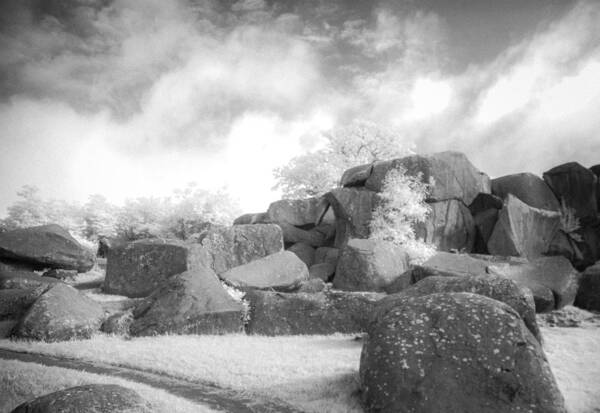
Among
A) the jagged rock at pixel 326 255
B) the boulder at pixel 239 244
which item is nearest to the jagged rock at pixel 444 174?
the jagged rock at pixel 326 255

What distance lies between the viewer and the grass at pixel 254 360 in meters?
6.93

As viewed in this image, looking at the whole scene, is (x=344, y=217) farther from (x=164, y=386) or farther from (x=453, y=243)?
(x=164, y=386)

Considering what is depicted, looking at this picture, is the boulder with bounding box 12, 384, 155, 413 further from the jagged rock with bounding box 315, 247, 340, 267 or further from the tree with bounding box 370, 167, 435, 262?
Answer: the jagged rock with bounding box 315, 247, 340, 267

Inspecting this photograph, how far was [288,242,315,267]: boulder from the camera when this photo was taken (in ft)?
95.1

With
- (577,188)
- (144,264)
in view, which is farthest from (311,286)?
(577,188)

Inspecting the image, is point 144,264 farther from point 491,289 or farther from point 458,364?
point 458,364

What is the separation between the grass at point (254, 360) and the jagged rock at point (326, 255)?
47.4 ft

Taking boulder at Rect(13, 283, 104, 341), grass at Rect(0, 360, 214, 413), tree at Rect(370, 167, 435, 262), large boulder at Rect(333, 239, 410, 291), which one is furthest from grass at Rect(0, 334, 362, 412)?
tree at Rect(370, 167, 435, 262)

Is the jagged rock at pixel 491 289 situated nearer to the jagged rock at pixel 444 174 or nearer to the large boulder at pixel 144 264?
the large boulder at pixel 144 264

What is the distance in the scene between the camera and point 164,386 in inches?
290

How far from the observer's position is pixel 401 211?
24.7m

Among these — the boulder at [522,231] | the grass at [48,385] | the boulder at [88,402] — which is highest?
the boulder at [522,231]

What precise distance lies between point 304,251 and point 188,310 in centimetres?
1761

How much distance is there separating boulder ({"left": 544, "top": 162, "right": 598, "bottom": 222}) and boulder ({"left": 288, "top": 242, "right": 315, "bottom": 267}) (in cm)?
1823
